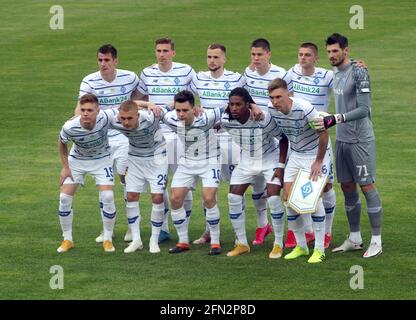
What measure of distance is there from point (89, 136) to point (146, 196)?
3.30 metres

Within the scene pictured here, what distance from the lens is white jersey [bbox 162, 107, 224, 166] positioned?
15562 mm

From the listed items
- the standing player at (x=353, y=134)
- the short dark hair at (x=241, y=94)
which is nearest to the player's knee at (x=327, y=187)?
the standing player at (x=353, y=134)

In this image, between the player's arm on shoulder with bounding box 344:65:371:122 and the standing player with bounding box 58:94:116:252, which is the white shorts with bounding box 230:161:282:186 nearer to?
the player's arm on shoulder with bounding box 344:65:371:122

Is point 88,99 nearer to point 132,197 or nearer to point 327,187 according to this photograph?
point 132,197

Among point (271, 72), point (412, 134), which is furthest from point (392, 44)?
point (271, 72)

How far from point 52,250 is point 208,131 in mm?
2453

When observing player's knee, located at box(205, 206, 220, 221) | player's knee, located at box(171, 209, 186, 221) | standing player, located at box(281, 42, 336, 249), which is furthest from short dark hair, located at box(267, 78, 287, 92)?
player's knee, located at box(171, 209, 186, 221)

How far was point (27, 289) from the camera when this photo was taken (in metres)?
13.9

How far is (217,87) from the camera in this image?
1614cm

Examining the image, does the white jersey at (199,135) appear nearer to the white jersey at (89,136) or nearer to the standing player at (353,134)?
the white jersey at (89,136)

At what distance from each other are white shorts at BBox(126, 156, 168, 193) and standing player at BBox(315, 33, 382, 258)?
87.2 inches

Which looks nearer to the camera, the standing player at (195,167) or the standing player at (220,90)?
the standing player at (195,167)

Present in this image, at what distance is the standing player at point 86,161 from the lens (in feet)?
50.6

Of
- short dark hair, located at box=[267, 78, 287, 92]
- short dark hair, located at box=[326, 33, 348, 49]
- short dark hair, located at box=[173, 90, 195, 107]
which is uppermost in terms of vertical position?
short dark hair, located at box=[326, 33, 348, 49]
